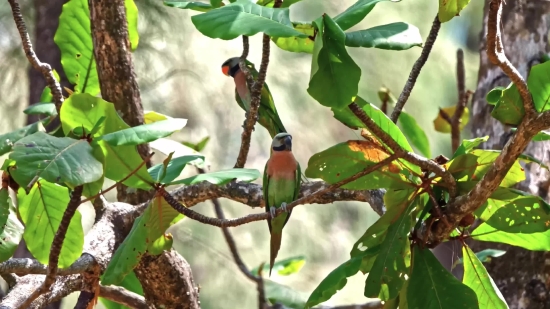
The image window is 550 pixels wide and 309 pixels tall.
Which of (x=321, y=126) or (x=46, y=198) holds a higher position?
(x=321, y=126)

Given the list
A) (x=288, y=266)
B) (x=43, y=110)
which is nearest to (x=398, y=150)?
(x=43, y=110)

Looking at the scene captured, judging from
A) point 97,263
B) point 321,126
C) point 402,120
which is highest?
point 321,126

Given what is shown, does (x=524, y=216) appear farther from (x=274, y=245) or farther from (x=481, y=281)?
(x=274, y=245)

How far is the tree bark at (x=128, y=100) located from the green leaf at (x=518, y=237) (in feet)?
2.75

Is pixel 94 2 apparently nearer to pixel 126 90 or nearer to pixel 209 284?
pixel 126 90

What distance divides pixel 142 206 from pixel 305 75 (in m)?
2.45

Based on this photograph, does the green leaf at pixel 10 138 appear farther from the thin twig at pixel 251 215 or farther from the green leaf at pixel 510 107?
the green leaf at pixel 510 107

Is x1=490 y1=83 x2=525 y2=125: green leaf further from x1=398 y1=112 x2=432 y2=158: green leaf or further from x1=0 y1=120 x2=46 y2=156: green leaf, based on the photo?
x1=0 y1=120 x2=46 y2=156: green leaf

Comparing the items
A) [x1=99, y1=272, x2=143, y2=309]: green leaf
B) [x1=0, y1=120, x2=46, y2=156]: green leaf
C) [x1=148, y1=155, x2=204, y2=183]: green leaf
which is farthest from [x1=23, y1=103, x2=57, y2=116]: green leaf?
[x1=148, y1=155, x2=204, y2=183]: green leaf

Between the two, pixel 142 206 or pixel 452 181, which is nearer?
pixel 452 181

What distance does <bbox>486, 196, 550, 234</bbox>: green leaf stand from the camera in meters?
1.27

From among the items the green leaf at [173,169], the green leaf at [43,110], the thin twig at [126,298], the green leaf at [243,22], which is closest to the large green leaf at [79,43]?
the green leaf at [43,110]

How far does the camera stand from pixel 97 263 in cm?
154

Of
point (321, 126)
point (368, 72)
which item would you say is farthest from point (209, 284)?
point (368, 72)
